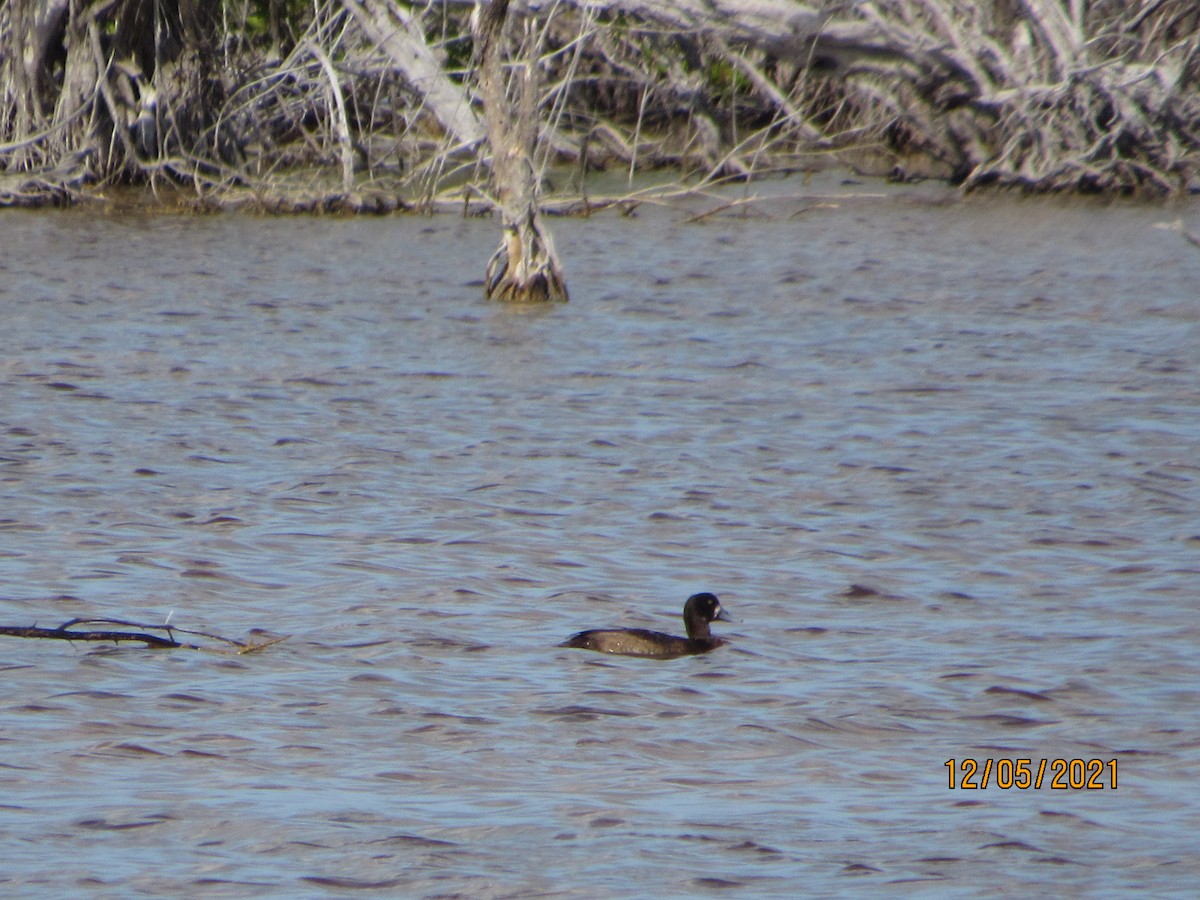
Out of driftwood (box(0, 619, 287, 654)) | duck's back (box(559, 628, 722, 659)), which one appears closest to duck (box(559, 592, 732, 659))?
duck's back (box(559, 628, 722, 659))

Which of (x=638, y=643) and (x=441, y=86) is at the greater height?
(x=441, y=86)

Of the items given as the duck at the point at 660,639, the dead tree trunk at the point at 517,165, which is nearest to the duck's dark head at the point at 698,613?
the duck at the point at 660,639

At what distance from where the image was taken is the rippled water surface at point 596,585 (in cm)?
546

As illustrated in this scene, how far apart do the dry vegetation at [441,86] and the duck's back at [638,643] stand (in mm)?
15312

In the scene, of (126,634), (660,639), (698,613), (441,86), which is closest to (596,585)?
(698,613)

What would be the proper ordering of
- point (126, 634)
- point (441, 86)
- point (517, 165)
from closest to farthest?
point (126, 634) → point (517, 165) → point (441, 86)

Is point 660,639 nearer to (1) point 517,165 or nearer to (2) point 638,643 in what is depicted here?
(2) point 638,643

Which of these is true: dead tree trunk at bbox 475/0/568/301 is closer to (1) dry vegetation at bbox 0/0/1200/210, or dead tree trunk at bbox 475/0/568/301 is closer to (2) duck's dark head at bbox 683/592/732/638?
(1) dry vegetation at bbox 0/0/1200/210

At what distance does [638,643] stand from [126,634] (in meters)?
1.63

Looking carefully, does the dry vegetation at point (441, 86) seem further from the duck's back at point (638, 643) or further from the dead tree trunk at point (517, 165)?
the duck's back at point (638, 643)

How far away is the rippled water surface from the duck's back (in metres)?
0.07

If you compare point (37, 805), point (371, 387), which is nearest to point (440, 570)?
point (37, 805)

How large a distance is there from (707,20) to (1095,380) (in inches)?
440

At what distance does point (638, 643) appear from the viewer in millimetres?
7234
